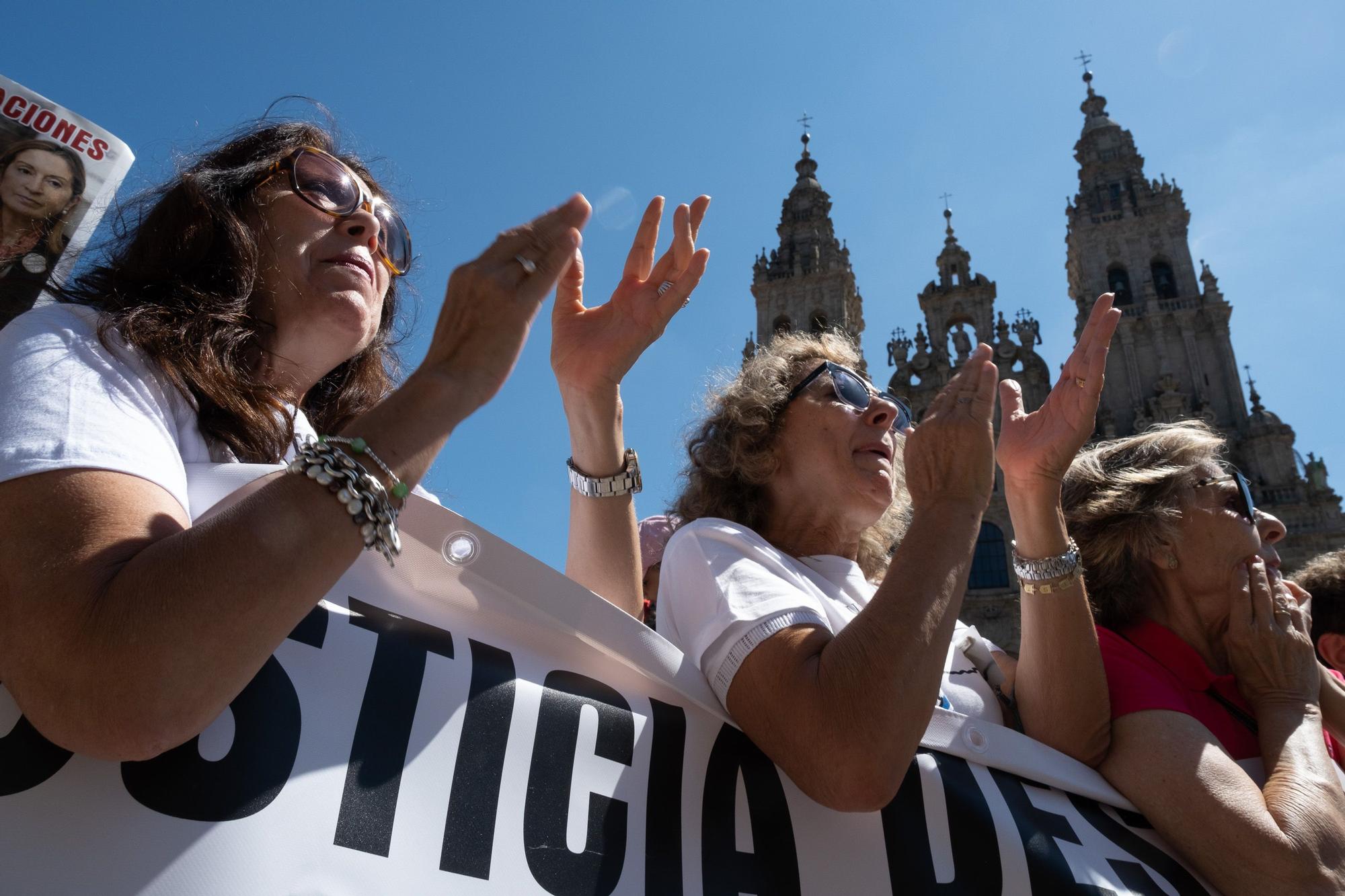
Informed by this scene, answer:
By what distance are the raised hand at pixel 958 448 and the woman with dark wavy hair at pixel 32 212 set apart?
1.74 m

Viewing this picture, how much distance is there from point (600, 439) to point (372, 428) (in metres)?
0.99

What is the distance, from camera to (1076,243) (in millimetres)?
27375

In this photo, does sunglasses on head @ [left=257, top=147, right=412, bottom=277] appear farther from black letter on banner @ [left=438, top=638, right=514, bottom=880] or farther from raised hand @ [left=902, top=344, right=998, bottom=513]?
raised hand @ [left=902, top=344, right=998, bottom=513]

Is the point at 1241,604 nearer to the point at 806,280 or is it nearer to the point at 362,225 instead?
the point at 362,225

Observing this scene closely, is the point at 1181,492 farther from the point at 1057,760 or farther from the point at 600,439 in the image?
the point at 600,439

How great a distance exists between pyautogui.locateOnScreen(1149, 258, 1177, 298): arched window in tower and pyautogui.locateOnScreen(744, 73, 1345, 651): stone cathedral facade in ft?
0.13

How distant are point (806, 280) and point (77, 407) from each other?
2763 cm

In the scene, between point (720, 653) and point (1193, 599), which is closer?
point (720, 653)

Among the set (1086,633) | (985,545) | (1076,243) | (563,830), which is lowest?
(563,830)

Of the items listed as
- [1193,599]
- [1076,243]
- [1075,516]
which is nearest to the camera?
[1193,599]

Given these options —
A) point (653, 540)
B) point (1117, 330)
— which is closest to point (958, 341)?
point (1117, 330)

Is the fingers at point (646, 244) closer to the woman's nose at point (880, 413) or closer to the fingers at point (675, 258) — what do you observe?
the fingers at point (675, 258)

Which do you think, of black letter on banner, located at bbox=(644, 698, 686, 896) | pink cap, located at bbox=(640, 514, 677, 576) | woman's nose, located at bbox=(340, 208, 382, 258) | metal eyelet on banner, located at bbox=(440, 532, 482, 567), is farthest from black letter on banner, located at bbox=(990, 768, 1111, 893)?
pink cap, located at bbox=(640, 514, 677, 576)

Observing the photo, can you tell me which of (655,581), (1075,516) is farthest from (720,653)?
(655,581)
